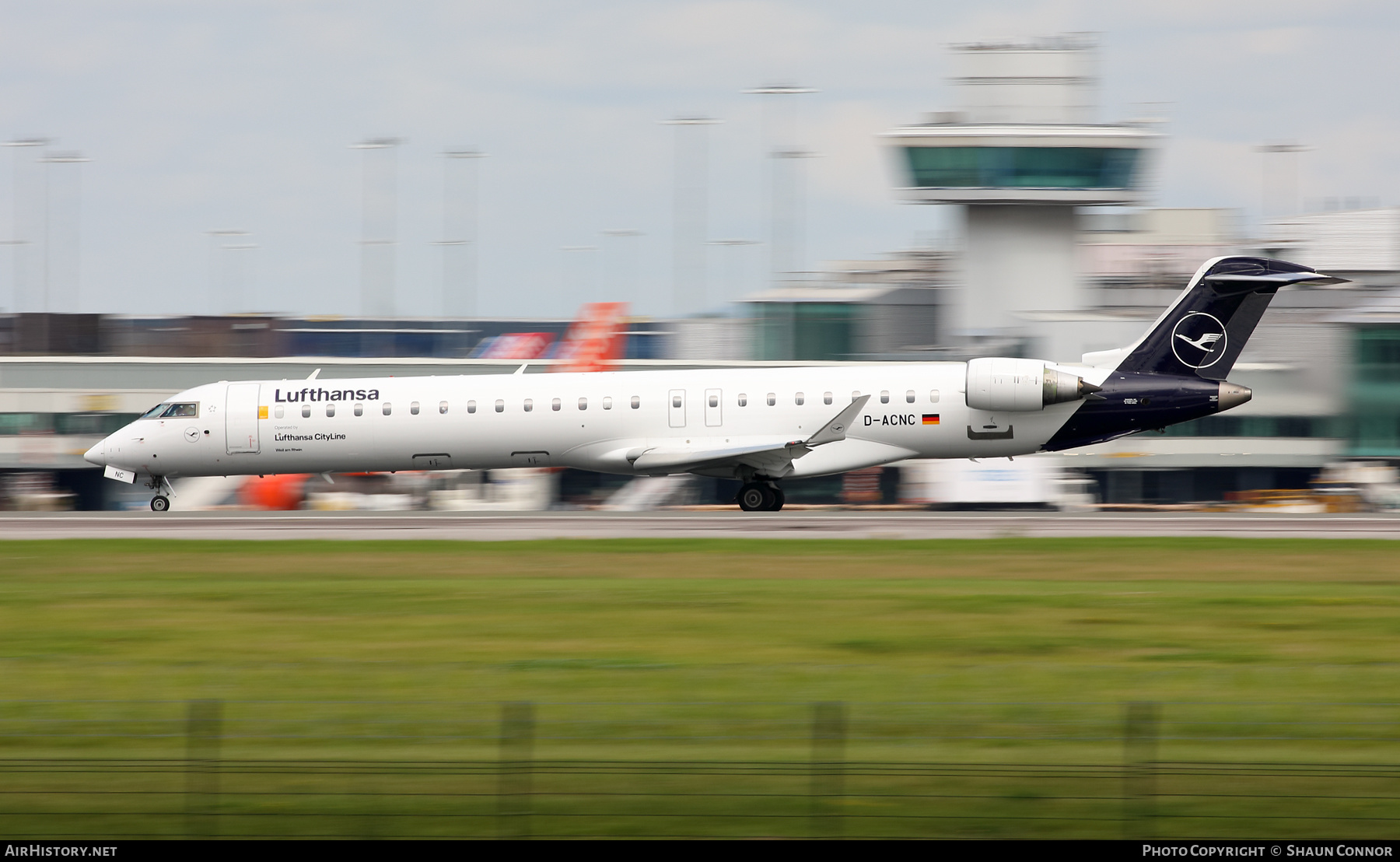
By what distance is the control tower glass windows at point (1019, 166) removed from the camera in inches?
2303

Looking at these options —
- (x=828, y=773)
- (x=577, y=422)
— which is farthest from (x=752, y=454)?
(x=828, y=773)

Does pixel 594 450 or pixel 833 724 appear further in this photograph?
pixel 594 450

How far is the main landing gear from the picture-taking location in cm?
3462

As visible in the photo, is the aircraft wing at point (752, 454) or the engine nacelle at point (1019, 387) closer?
the engine nacelle at point (1019, 387)

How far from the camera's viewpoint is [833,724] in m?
9.06

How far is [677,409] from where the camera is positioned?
111ft

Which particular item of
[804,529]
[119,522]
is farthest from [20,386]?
[804,529]

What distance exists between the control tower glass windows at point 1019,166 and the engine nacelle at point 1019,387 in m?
27.3

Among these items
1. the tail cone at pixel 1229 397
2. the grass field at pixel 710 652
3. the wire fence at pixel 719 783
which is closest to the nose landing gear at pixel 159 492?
the grass field at pixel 710 652

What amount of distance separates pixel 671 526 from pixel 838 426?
192 inches

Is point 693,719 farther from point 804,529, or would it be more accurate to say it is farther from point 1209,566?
point 804,529

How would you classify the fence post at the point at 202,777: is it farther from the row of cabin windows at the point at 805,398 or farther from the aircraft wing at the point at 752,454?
the row of cabin windows at the point at 805,398

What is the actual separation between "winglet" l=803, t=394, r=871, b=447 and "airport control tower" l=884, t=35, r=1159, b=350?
2497cm

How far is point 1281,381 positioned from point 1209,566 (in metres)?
35.8
